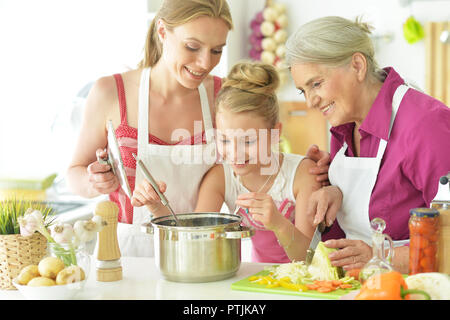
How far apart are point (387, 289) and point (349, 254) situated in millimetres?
341

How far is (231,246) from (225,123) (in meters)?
0.55

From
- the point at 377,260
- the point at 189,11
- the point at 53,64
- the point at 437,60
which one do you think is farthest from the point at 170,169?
the point at 437,60

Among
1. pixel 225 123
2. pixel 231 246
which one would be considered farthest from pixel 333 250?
pixel 225 123

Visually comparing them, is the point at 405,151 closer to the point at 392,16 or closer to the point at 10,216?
the point at 10,216

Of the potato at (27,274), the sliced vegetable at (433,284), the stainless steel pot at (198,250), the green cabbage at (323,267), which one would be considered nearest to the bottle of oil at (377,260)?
the sliced vegetable at (433,284)

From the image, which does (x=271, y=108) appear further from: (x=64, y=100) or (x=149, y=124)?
(x=64, y=100)

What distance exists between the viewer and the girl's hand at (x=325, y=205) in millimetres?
1699

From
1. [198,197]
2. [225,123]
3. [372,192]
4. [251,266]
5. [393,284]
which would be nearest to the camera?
[393,284]

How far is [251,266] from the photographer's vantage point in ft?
5.23

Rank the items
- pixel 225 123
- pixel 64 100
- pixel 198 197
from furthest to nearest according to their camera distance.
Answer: pixel 64 100 < pixel 198 197 < pixel 225 123

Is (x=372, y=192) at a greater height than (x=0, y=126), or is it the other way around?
(x=0, y=126)

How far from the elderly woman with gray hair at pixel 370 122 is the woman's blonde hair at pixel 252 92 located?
0.61ft

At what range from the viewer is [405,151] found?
62.2 inches

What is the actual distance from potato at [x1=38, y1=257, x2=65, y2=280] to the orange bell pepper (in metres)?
0.68
